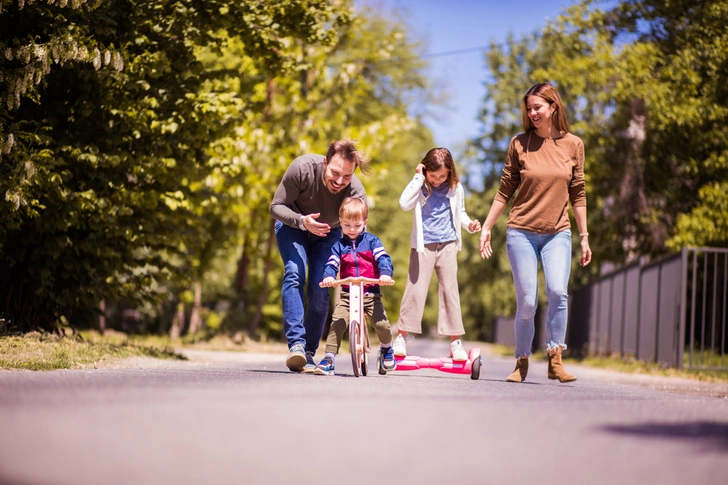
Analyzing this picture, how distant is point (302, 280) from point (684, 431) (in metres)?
3.86

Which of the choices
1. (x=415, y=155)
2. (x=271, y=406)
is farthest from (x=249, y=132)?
(x=415, y=155)

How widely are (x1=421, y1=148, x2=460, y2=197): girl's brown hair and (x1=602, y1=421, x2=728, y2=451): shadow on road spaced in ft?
11.7

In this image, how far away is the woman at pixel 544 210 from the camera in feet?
23.6

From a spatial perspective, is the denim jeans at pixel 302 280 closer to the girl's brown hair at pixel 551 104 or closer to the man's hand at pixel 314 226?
the man's hand at pixel 314 226

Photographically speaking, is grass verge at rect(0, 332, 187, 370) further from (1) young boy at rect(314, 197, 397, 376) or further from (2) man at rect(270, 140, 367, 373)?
(1) young boy at rect(314, 197, 397, 376)

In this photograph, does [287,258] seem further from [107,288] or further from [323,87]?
[323,87]

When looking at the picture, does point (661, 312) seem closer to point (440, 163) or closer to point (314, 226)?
point (440, 163)

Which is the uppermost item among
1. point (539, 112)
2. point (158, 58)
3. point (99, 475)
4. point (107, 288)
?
point (158, 58)

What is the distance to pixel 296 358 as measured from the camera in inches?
279

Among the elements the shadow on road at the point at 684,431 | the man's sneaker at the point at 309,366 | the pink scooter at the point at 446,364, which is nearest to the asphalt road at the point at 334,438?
the shadow on road at the point at 684,431

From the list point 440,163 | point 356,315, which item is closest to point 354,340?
point 356,315

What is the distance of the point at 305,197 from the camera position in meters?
7.36

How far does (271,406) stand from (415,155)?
139 feet

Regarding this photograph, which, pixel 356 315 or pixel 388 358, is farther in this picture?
pixel 388 358
